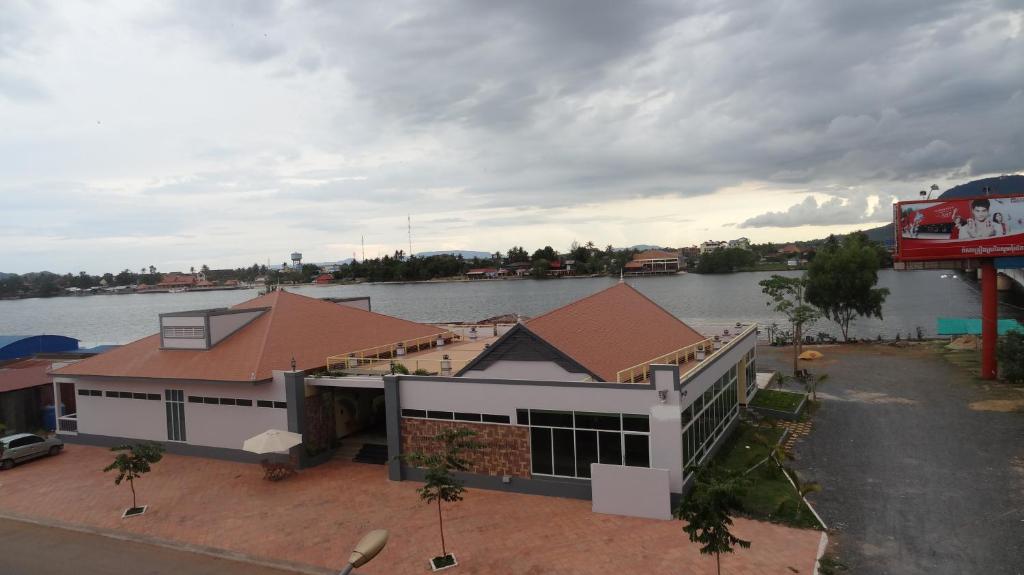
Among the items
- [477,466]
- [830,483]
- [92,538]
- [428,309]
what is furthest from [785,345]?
[428,309]

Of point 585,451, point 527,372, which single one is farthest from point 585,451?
point 527,372

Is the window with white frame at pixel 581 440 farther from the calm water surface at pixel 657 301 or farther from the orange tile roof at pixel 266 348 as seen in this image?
the calm water surface at pixel 657 301

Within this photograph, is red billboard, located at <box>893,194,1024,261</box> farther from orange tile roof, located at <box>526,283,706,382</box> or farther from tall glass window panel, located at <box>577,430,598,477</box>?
tall glass window panel, located at <box>577,430,598,477</box>

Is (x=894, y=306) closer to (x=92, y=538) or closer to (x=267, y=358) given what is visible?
(x=267, y=358)

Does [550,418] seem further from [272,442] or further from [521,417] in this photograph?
[272,442]

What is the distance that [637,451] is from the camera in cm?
1734

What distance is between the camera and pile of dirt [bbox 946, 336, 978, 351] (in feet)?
137

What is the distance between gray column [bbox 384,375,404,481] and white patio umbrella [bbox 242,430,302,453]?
3.12 metres

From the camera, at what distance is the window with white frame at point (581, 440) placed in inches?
683

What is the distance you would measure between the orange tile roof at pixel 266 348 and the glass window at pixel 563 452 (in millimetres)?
10289

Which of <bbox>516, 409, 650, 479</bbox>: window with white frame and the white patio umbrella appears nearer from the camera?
<bbox>516, 409, 650, 479</bbox>: window with white frame

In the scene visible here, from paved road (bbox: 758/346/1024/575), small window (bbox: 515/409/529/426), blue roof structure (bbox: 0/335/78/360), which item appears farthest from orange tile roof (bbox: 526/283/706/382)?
blue roof structure (bbox: 0/335/78/360)

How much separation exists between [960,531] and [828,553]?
12.1 ft

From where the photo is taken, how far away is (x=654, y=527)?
16016 mm
